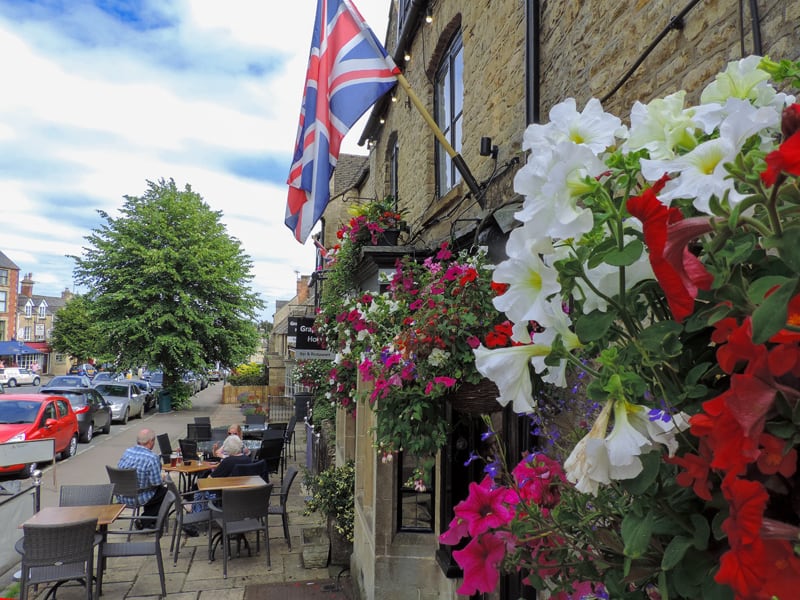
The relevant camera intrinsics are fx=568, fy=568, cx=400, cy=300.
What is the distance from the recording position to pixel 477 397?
3.42m

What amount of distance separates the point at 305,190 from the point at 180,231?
2110 cm

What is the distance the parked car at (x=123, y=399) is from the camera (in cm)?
2078

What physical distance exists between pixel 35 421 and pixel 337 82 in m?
11.1

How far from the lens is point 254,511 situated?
24.8 ft

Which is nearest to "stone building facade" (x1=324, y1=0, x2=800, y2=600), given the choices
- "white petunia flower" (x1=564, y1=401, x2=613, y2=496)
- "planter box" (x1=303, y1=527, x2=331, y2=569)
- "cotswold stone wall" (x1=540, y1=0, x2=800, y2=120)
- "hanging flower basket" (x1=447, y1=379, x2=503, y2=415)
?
"cotswold stone wall" (x1=540, y1=0, x2=800, y2=120)

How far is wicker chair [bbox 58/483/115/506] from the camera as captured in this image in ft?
23.2

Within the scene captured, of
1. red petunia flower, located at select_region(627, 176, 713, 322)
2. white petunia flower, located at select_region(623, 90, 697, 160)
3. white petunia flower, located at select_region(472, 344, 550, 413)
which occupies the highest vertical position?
white petunia flower, located at select_region(623, 90, 697, 160)

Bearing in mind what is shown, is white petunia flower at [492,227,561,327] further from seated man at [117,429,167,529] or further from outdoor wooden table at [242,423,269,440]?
outdoor wooden table at [242,423,269,440]

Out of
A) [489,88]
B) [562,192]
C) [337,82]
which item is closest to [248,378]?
[337,82]

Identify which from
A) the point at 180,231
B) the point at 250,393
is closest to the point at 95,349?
the point at 180,231

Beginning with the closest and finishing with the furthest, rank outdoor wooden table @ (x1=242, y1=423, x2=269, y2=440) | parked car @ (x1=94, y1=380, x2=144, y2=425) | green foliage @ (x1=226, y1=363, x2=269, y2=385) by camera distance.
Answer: outdoor wooden table @ (x1=242, y1=423, x2=269, y2=440) < parked car @ (x1=94, y1=380, x2=144, y2=425) < green foliage @ (x1=226, y1=363, x2=269, y2=385)

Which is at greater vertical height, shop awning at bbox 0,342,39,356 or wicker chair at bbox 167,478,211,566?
shop awning at bbox 0,342,39,356

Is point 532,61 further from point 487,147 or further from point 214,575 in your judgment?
point 214,575

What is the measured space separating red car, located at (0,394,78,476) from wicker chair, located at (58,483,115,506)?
17.1 ft
